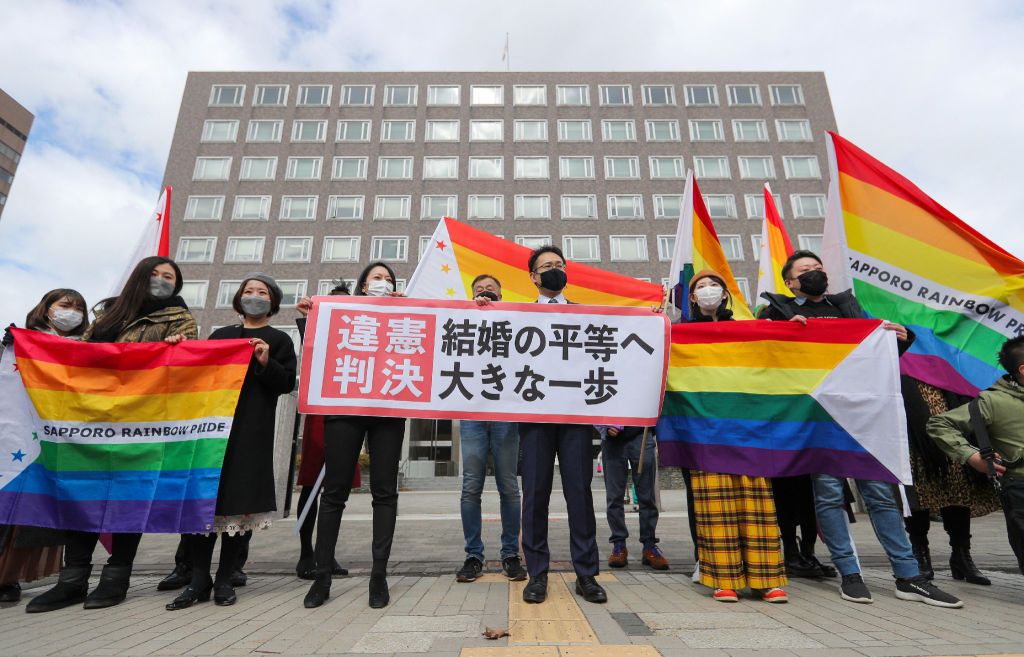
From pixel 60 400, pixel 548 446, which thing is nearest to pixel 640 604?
pixel 548 446

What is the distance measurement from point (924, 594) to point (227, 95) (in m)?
45.0

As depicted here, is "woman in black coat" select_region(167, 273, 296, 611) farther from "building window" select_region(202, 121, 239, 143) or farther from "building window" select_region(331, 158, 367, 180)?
"building window" select_region(202, 121, 239, 143)

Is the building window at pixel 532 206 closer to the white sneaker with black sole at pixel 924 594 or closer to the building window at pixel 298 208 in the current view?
the building window at pixel 298 208

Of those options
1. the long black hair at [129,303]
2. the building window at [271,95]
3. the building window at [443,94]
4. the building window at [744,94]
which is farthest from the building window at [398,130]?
the long black hair at [129,303]

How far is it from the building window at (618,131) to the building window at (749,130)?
7237 mm

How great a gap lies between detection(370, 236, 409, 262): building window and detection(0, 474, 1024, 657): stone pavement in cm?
2977

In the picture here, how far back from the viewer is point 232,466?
375cm

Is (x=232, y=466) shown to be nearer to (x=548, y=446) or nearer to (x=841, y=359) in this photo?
(x=548, y=446)

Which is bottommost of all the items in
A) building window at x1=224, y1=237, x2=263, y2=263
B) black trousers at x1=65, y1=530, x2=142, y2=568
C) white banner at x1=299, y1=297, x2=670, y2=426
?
black trousers at x1=65, y1=530, x2=142, y2=568

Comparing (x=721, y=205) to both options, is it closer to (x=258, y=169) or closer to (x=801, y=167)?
(x=801, y=167)

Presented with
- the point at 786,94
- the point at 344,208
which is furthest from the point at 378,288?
the point at 786,94

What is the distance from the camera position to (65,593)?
3.52 metres

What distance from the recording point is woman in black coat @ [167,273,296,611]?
12.0 ft

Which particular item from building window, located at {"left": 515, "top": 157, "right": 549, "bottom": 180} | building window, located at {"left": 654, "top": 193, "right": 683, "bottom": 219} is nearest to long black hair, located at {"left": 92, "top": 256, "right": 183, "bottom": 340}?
building window, located at {"left": 515, "top": 157, "right": 549, "bottom": 180}
